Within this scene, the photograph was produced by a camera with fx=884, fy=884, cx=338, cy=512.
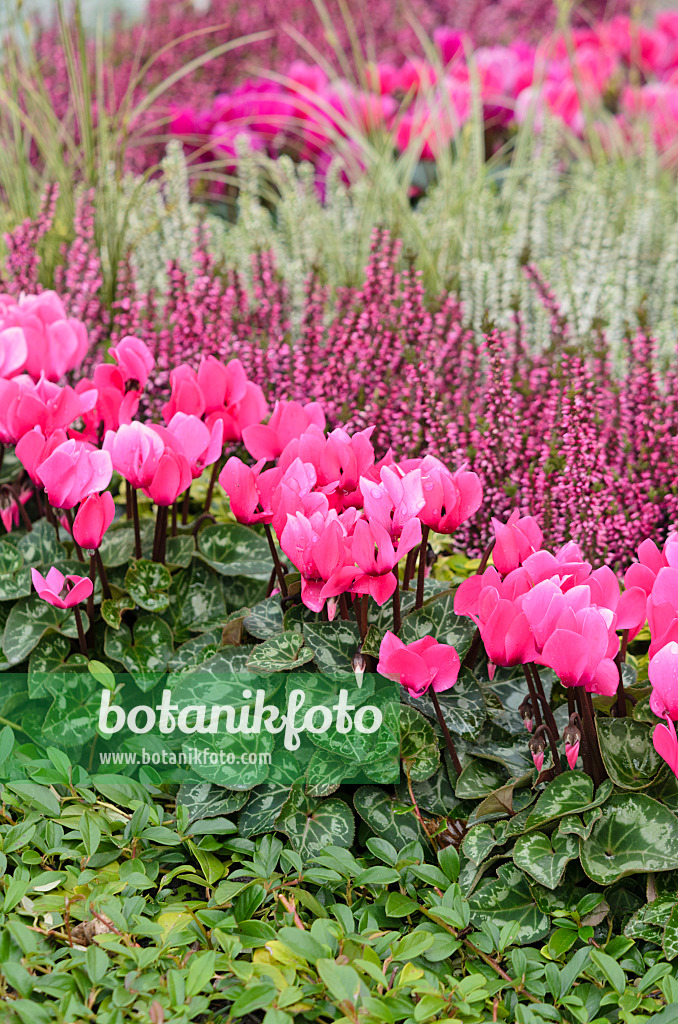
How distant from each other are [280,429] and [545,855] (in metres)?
0.91

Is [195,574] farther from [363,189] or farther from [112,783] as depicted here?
[363,189]

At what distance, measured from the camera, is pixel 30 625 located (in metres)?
1.77

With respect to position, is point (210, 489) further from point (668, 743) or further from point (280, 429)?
point (668, 743)

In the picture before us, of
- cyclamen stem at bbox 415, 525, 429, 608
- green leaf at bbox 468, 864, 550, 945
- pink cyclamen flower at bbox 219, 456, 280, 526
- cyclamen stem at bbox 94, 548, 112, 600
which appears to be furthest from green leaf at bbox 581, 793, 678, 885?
cyclamen stem at bbox 94, 548, 112, 600

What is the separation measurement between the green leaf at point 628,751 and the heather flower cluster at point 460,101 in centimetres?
304

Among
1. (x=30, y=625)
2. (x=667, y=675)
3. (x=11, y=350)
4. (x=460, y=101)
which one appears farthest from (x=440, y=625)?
(x=460, y=101)

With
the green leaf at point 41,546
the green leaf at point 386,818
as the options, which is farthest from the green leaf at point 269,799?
the green leaf at point 41,546

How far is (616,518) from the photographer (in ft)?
6.75

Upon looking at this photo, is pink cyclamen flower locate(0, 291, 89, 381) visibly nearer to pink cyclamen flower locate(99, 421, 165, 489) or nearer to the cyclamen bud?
pink cyclamen flower locate(99, 421, 165, 489)

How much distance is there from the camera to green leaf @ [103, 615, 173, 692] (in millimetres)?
1705

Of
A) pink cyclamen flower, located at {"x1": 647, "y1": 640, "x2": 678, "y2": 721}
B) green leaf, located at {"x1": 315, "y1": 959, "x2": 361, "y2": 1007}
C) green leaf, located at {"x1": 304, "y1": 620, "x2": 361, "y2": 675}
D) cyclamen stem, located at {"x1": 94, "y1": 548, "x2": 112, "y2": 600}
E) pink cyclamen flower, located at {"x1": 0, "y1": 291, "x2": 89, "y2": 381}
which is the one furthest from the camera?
pink cyclamen flower, located at {"x1": 0, "y1": 291, "x2": 89, "y2": 381}

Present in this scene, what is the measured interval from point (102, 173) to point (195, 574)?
1.73 metres

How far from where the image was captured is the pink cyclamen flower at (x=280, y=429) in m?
1.74

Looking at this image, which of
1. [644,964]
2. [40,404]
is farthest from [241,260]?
[644,964]
